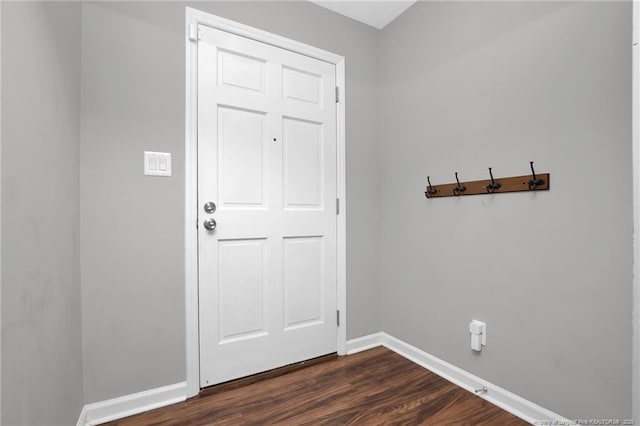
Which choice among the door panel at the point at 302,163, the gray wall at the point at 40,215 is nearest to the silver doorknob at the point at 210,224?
the door panel at the point at 302,163

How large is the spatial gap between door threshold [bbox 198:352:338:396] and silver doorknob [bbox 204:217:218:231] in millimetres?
900

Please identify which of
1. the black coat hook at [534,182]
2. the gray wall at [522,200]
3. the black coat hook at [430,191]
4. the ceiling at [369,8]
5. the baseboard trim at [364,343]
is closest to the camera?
the gray wall at [522,200]

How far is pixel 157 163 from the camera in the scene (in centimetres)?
166

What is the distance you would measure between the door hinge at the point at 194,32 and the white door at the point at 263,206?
34mm

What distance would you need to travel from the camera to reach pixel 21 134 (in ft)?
2.91

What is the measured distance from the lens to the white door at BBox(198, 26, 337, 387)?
1.80 meters

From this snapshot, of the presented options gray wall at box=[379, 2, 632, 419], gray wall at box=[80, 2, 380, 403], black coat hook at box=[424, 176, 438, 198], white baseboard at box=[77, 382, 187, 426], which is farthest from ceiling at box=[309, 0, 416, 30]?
white baseboard at box=[77, 382, 187, 426]

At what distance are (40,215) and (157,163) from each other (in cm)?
70

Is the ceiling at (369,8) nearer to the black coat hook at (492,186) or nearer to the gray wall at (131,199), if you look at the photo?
the gray wall at (131,199)

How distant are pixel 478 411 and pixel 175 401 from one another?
158 centimetres

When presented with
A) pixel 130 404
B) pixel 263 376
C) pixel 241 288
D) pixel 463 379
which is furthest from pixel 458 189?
pixel 130 404

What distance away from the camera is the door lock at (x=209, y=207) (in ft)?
5.85

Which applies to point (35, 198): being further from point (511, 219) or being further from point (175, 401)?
point (511, 219)

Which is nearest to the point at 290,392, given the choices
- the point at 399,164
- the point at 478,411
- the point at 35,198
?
the point at 478,411
